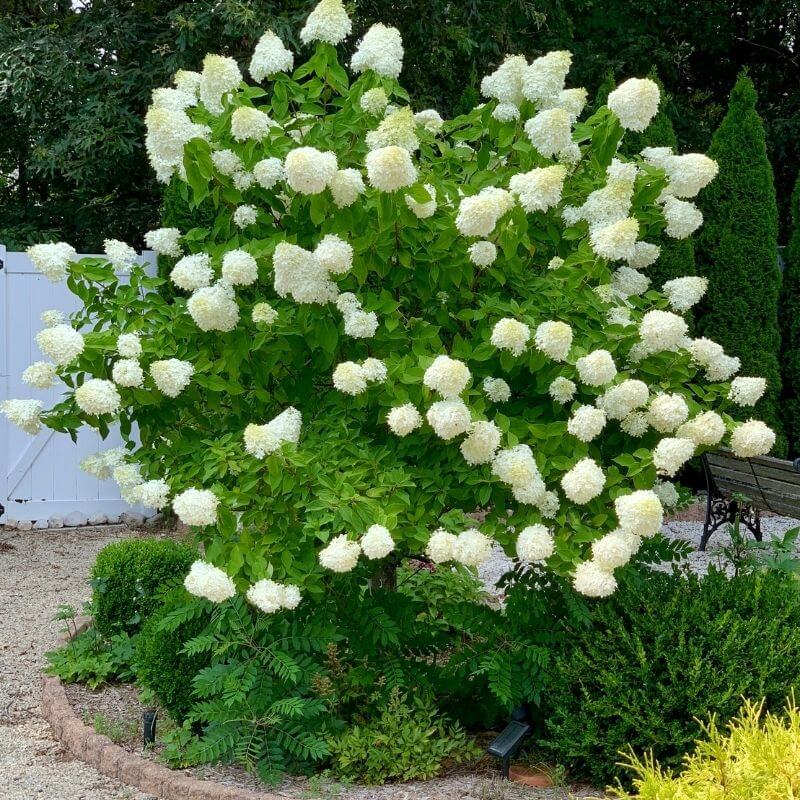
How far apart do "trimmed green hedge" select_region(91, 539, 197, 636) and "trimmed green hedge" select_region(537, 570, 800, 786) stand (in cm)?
190

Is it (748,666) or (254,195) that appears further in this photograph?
(254,195)

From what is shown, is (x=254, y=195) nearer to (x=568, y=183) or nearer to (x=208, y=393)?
(x=208, y=393)

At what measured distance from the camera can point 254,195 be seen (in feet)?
11.7

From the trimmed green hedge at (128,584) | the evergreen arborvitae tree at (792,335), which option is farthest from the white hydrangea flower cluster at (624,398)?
the evergreen arborvitae tree at (792,335)

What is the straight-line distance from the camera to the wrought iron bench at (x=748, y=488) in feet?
19.6

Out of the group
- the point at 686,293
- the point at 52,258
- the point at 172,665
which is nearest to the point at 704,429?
the point at 686,293

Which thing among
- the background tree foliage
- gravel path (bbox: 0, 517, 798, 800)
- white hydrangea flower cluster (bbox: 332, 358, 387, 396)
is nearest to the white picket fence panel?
gravel path (bbox: 0, 517, 798, 800)

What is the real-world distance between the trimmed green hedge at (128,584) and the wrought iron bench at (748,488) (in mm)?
3148

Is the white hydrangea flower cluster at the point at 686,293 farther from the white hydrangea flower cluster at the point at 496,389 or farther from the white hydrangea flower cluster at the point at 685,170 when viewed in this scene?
the white hydrangea flower cluster at the point at 496,389

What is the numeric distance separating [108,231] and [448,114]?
12.2 ft

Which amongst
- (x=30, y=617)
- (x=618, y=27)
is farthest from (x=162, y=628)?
(x=618, y=27)

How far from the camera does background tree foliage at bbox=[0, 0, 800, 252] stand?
898 centimetres

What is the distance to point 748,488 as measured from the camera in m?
6.36

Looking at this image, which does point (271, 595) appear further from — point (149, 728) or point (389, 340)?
point (149, 728)
